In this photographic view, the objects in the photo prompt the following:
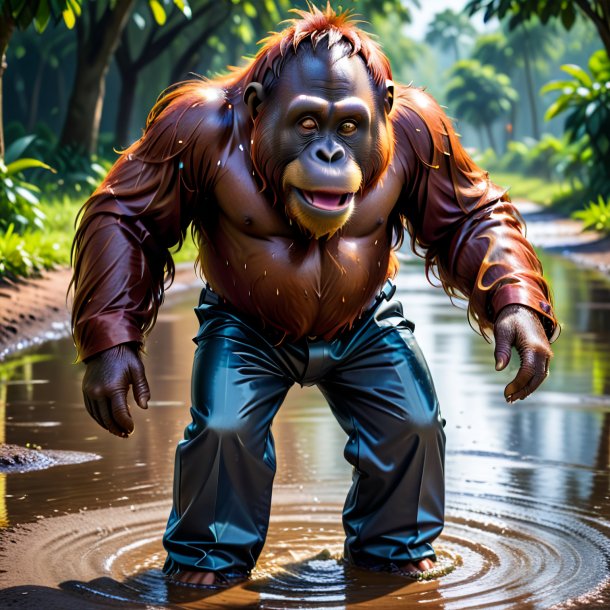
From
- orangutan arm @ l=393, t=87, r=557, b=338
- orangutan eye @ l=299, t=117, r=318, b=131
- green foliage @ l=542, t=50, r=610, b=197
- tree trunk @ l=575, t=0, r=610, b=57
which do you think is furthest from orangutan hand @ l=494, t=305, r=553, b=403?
green foliage @ l=542, t=50, r=610, b=197

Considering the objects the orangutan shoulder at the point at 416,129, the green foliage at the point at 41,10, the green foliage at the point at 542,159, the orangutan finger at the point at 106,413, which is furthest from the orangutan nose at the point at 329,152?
the green foliage at the point at 542,159

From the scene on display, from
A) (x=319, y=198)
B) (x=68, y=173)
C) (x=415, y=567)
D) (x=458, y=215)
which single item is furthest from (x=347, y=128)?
(x=68, y=173)

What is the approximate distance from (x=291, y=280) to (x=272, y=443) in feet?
1.65

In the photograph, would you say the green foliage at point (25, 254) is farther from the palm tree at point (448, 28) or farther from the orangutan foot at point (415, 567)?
the palm tree at point (448, 28)

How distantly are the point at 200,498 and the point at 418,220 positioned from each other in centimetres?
112

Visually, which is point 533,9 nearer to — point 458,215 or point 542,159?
point 458,215

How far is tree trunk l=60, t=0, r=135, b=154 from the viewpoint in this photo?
1841 cm

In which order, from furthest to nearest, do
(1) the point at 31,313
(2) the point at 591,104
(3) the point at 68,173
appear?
(3) the point at 68,173 → (2) the point at 591,104 → (1) the point at 31,313

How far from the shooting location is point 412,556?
13.9ft

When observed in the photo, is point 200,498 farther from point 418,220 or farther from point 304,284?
point 418,220

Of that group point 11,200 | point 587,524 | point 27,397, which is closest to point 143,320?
point 587,524

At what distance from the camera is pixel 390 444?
4.22 m

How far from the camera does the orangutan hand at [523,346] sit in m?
3.98

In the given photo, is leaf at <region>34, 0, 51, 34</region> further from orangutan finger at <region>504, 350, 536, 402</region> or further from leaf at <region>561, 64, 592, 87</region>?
leaf at <region>561, 64, 592, 87</region>
